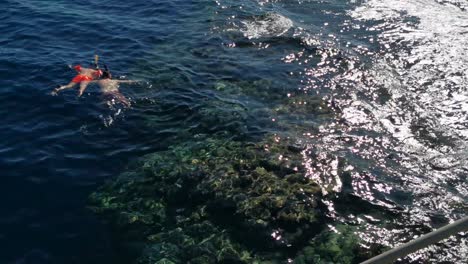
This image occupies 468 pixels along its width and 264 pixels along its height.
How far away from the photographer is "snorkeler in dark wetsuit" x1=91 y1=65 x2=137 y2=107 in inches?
707

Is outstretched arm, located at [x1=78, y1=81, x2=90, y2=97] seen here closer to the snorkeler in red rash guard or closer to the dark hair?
the snorkeler in red rash guard

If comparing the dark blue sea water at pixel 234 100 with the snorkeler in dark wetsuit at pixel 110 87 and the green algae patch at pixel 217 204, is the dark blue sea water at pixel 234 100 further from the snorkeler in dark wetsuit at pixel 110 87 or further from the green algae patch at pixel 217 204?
the green algae patch at pixel 217 204

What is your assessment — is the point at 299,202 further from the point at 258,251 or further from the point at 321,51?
the point at 321,51

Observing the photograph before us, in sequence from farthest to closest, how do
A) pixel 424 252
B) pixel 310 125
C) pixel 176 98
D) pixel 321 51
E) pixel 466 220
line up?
pixel 321 51 → pixel 176 98 → pixel 310 125 → pixel 424 252 → pixel 466 220

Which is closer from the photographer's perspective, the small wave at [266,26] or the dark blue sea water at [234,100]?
the dark blue sea water at [234,100]

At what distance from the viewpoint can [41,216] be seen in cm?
1291

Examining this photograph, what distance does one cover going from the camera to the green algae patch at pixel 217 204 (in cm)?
1165

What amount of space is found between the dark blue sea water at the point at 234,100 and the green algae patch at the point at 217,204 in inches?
24.9

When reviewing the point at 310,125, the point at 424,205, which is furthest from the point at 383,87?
the point at 424,205

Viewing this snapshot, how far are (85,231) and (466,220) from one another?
32.3 ft

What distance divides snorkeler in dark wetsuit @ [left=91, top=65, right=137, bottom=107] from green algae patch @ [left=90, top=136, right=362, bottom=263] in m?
3.81

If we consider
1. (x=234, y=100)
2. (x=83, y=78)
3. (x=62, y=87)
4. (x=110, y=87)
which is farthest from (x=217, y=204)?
(x=62, y=87)

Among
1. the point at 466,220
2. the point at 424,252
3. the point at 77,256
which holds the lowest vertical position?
the point at 77,256

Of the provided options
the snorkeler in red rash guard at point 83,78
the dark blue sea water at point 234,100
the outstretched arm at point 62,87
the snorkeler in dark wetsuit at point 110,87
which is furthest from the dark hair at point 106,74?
the outstretched arm at point 62,87
